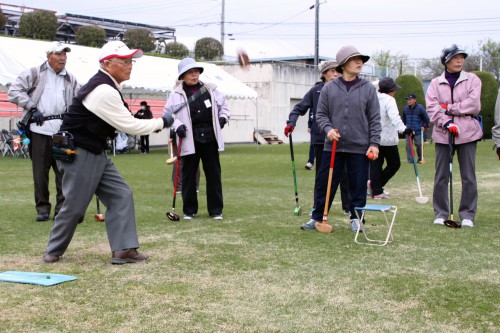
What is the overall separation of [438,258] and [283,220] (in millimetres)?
2753

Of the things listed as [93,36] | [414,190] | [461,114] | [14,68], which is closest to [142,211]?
[461,114]

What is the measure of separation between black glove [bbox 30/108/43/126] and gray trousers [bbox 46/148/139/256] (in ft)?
8.02

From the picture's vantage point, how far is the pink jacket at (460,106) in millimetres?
8312

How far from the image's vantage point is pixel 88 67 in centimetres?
2184

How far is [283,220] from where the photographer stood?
888 centimetres

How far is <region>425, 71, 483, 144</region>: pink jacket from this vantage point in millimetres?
8312

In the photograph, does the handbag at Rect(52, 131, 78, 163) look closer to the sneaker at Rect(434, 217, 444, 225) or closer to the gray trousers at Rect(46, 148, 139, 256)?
the gray trousers at Rect(46, 148, 139, 256)

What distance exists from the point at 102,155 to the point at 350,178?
9.56 ft

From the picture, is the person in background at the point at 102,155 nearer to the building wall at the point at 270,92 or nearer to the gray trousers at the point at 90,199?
the gray trousers at the point at 90,199

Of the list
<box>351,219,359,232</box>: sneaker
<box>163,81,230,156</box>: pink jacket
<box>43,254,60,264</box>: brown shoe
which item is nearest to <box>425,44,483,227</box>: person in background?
Result: <box>351,219,359,232</box>: sneaker

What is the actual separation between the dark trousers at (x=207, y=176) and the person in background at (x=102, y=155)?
2689 millimetres

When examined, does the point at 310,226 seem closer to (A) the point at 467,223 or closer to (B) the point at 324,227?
(B) the point at 324,227

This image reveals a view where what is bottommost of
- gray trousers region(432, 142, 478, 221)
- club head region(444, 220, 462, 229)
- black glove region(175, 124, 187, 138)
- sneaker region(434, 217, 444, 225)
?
sneaker region(434, 217, 444, 225)

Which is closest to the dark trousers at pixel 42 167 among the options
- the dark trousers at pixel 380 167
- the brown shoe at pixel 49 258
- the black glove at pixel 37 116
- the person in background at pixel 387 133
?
the black glove at pixel 37 116
